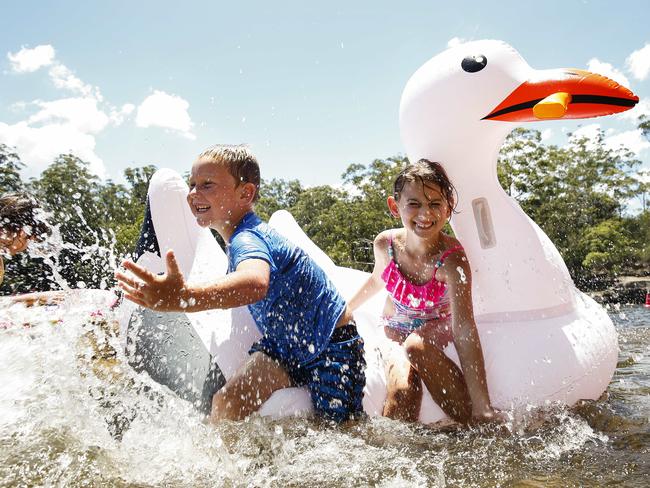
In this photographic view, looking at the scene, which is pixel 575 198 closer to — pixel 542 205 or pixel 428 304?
pixel 542 205

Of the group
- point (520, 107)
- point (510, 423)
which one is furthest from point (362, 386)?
point (520, 107)

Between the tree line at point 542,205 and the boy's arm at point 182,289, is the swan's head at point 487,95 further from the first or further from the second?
the tree line at point 542,205

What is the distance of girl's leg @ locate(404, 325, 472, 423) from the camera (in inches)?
79.1

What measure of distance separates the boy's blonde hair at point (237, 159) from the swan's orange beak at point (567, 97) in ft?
3.90

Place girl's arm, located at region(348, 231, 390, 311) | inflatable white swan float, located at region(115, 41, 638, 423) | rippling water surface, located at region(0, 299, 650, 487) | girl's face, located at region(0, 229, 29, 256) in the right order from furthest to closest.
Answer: girl's face, located at region(0, 229, 29, 256) → girl's arm, located at region(348, 231, 390, 311) → inflatable white swan float, located at region(115, 41, 638, 423) → rippling water surface, located at region(0, 299, 650, 487)

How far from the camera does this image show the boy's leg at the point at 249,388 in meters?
1.84

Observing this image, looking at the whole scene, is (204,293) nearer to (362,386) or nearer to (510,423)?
(362,386)

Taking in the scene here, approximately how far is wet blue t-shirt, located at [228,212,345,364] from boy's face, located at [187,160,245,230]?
0.26 feet

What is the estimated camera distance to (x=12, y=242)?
10.8ft

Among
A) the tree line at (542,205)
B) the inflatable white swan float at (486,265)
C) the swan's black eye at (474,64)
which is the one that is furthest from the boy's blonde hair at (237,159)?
the tree line at (542,205)

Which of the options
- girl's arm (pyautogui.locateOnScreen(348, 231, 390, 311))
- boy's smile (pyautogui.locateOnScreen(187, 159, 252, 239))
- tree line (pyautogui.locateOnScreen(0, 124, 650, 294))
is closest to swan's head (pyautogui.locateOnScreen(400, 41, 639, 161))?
girl's arm (pyautogui.locateOnScreen(348, 231, 390, 311))

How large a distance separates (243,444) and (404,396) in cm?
69

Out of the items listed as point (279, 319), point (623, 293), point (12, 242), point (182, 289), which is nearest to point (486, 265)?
point (279, 319)

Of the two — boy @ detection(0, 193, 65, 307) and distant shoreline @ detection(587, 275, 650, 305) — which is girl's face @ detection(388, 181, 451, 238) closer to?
boy @ detection(0, 193, 65, 307)
